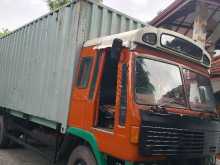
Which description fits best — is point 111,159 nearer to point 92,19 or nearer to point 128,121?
point 128,121

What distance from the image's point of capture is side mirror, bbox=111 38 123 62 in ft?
15.3

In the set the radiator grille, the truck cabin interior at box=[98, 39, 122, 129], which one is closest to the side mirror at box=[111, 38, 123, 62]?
the truck cabin interior at box=[98, 39, 122, 129]

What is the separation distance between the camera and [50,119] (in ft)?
20.6

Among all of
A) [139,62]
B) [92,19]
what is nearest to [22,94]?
[92,19]

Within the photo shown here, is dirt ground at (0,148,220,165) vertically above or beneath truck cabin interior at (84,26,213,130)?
beneath

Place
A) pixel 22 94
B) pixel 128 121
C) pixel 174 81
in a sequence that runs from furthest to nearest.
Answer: pixel 22 94
pixel 174 81
pixel 128 121

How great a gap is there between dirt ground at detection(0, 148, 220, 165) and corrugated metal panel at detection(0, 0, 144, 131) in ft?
4.12

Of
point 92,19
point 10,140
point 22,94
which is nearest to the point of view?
point 92,19

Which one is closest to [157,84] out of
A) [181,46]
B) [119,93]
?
[119,93]

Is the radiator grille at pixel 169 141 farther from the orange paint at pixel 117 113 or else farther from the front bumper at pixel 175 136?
the orange paint at pixel 117 113

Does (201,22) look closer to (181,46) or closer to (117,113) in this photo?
(181,46)

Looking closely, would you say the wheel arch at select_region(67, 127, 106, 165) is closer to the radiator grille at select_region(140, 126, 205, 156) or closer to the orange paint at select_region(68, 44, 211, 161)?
the orange paint at select_region(68, 44, 211, 161)

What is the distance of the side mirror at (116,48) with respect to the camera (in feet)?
15.3

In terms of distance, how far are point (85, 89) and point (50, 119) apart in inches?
51.0
